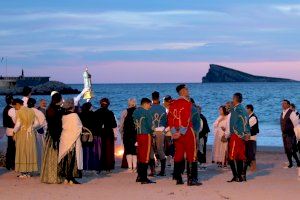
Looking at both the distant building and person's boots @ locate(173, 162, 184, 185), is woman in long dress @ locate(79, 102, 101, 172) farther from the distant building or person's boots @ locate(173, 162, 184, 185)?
the distant building

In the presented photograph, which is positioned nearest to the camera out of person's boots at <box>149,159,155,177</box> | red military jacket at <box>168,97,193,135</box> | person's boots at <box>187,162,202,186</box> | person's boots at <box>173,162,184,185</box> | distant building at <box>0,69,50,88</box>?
red military jacket at <box>168,97,193,135</box>

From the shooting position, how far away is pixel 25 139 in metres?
14.0

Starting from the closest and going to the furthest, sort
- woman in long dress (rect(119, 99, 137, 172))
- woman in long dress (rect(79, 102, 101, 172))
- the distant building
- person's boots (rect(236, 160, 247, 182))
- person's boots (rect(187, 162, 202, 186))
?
person's boots (rect(187, 162, 202, 186)) < person's boots (rect(236, 160, 247, 182)) < woman in long dress (rect(79, 102, 101, 172)) < woman in long dress (rect(119, 99, 137, 172)) < the distant building

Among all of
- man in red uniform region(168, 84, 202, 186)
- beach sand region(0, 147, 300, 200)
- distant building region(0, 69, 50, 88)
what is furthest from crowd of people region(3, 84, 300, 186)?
distant building region(0, 69, 50, 88)

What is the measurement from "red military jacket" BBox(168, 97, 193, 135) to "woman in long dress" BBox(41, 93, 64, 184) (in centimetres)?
190

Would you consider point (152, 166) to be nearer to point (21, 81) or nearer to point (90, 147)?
point (90, 147)

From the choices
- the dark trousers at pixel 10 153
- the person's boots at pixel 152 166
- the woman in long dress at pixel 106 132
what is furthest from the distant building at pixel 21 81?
the person's boots at pixel 152 166

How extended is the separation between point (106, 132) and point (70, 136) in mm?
2044

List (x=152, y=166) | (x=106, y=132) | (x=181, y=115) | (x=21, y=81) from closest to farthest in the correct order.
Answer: (x=181, y=115), (x=152, y=166), (x=106, y=132), (x=21, y=81)

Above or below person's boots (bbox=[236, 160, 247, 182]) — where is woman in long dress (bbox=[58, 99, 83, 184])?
above

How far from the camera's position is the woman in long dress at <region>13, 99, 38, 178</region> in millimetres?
13875

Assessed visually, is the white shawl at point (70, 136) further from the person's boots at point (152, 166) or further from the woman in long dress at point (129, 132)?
the woman in long dress at point (129, 132)

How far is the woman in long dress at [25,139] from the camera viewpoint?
546 inches

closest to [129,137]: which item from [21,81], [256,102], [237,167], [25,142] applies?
[25,142]
